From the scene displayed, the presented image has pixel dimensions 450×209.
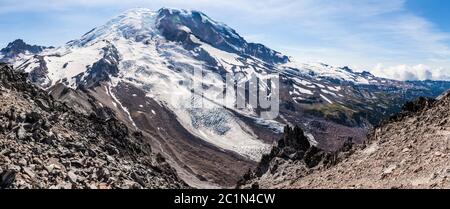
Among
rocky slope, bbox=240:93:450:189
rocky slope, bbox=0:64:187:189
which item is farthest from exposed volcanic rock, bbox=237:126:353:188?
rocky slope, bbox=0:64:187:189

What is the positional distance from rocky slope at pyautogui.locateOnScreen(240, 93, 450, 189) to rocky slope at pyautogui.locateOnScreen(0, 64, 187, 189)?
16085 mm

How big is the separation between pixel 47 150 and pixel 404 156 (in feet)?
81.6

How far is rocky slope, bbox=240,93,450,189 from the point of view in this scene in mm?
33875

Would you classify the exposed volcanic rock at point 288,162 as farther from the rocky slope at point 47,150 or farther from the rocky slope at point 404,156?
the rocky slope at point 47,150

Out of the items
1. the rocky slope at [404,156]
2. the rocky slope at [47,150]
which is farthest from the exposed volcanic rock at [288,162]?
the rocky slope at [47,150]

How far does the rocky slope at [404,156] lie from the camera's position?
111ft

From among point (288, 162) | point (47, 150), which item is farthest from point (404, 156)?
point (288, 162)

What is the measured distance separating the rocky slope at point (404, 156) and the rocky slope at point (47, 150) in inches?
633

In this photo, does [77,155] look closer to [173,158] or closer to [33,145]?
[33,145]

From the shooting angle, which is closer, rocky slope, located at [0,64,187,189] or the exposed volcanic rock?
rocky slope, located at [0,64,187,189]

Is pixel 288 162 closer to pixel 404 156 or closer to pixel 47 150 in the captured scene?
pixel 404 156

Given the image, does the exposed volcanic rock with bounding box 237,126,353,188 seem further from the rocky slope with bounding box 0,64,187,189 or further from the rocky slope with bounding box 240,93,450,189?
the rocky slope with bounding box 0,64,187,189
